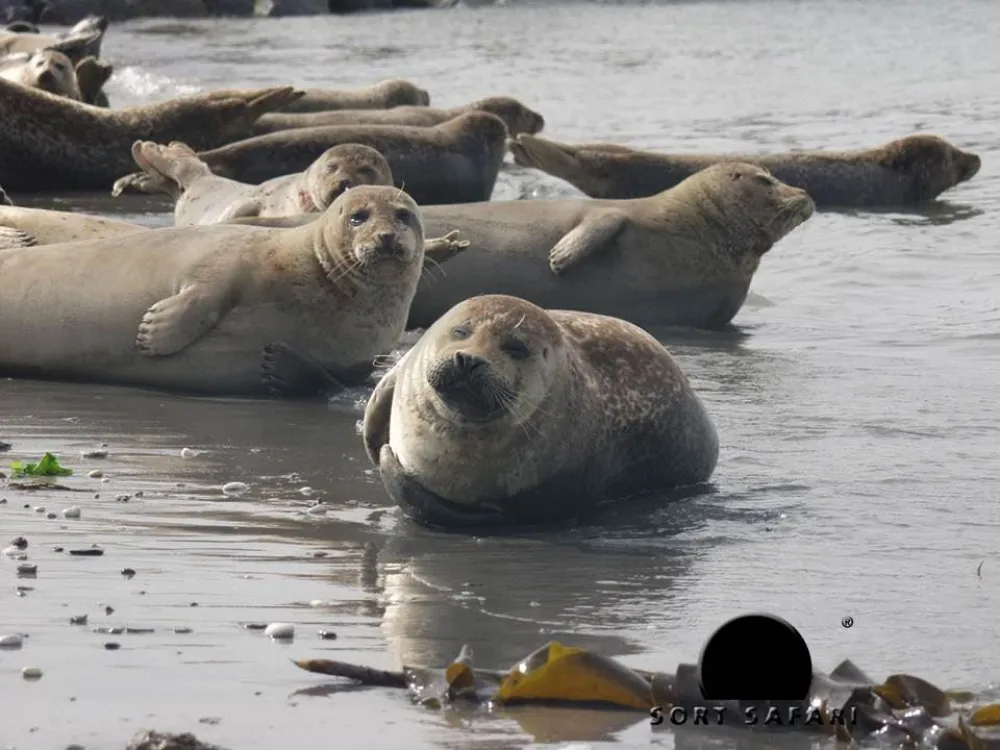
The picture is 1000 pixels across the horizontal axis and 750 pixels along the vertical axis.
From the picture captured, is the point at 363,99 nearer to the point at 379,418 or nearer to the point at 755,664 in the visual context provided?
the point at 379,418

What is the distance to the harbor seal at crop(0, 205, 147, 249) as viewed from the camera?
8.24m

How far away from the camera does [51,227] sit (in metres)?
8.34

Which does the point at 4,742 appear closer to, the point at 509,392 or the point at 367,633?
the point at 367,633

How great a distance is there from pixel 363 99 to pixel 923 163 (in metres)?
4.37

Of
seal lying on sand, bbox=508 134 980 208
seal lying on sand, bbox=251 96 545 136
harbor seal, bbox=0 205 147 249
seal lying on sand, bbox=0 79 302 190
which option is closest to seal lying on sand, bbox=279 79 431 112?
seal lying on sand, bbox=251 96 545 136

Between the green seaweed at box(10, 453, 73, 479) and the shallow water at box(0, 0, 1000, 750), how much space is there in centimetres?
7

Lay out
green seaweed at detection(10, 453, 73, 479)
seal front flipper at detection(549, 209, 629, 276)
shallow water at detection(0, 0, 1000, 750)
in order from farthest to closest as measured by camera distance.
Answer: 1. seal front flipper at detection(549, 209, 629, 276)
2. green seaweed at detection(10, 453, 73, 479)
3. shallow water at detection(0, 0, 1000, 750)

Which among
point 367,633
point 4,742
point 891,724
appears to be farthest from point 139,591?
point 891,724

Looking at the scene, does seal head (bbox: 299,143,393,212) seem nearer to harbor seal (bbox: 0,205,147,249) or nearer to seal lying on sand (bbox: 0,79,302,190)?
harbor seal (bbox: 0,205,147,249)

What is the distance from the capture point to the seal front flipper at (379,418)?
5.89 meters

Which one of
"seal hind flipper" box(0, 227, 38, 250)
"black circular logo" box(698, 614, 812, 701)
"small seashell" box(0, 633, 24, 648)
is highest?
"black circular logo" box(698, 614, 812, 701)

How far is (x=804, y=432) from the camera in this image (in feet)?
22.2

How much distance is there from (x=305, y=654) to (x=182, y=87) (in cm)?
1778

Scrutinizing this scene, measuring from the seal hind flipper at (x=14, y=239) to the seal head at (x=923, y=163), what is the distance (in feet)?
23.0
